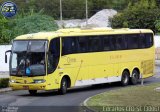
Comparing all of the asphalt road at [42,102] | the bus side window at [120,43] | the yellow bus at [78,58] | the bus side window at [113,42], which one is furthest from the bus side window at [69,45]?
the bus side window at [120,43]

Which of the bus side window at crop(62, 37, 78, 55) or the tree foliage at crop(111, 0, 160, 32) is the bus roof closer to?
the bus side window at crop(62, 37, 78, 55)

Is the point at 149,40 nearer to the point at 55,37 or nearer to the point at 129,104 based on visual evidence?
the point at 55,37

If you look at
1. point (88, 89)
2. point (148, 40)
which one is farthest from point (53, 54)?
point (148, 40)

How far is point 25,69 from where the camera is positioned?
1073 inches

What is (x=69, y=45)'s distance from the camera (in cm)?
2880

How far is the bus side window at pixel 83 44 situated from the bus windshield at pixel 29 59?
2.84m

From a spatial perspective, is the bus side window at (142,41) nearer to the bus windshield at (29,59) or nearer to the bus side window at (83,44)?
the bus side window at (83,44)

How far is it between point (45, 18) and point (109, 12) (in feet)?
132

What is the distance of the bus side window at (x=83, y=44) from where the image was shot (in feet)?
97.3

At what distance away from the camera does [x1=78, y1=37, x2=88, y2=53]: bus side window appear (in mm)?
29661

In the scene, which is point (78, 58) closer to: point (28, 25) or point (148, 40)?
point (148, 40)

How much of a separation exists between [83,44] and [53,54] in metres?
2.74

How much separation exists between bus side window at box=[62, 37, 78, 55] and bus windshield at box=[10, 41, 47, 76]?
1345mm

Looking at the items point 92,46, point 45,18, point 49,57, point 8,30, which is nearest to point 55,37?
point 49,57
